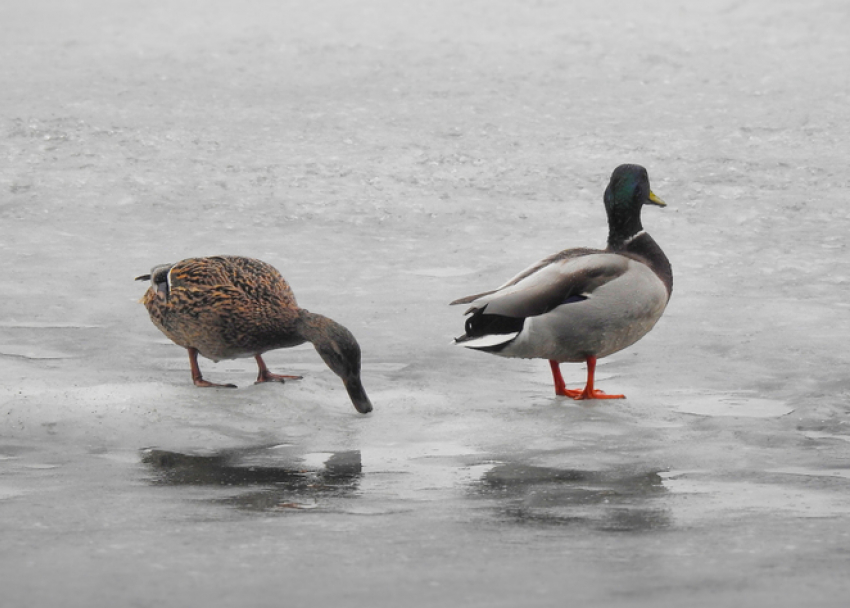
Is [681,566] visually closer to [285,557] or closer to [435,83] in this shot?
[285,557]

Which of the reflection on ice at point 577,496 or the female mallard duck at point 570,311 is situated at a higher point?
the female mallard duck at point 570,311

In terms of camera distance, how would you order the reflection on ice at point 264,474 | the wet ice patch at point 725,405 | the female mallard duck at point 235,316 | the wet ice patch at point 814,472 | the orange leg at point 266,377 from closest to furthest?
the reflection on ice at point 264,474 → the wet ice patch at point 814,472 → the wet ice patch at point 725,405 → the female mallard duck at point 235,316 → the orange leg at point 266,377

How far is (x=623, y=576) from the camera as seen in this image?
130 inches

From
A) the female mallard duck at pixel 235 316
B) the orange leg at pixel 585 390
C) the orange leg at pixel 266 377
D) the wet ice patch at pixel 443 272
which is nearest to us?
the female mallard duck at pixel 235 316

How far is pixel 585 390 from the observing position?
5.63 meters

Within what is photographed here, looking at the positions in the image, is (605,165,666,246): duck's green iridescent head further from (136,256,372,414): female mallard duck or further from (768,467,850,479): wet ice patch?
(768,467,850,479): wet ice patch

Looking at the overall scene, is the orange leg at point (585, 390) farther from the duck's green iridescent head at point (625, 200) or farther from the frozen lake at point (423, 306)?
the duck's green iridescent head at point (625, 200)

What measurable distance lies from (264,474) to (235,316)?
3.92 ft

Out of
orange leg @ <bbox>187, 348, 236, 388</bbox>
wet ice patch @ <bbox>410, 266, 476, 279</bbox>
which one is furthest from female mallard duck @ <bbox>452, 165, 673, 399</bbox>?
wet ice patch @ <bbox>410, 266, 476, 279</bbox>

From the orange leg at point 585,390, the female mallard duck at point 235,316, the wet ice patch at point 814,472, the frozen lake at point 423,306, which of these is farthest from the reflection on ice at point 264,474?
the wet ice patch at point 814,472

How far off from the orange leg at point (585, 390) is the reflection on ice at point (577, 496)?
1100 millimetres

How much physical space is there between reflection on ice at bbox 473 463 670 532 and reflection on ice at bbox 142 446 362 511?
0.52 m

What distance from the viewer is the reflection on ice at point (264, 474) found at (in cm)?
412

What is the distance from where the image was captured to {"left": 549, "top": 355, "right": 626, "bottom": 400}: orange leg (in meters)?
5.60
